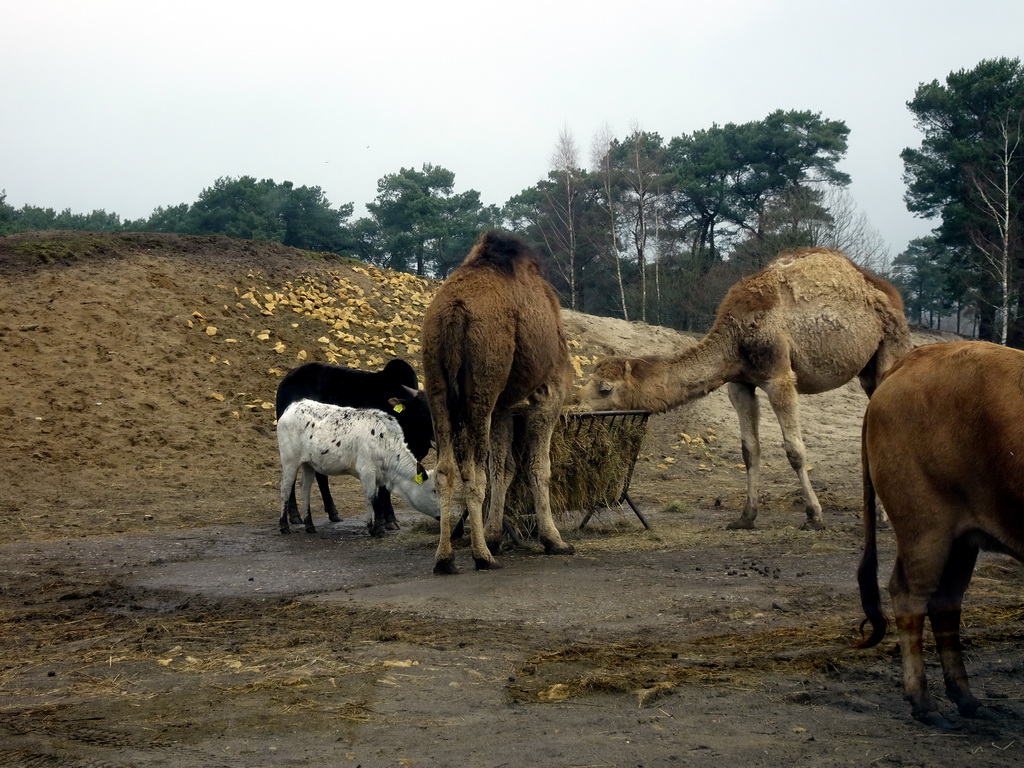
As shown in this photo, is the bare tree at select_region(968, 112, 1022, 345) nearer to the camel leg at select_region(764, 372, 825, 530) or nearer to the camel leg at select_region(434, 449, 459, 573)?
the camel leg at select_region(764, 372, 825, 530)

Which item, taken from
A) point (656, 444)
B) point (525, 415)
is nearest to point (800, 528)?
point (525, 415)

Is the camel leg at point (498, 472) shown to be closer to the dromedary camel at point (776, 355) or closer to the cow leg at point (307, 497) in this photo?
the dromedary camel at point (776, 355)

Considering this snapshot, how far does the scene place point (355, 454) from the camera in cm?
1162

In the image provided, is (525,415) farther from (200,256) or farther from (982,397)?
(200,256)

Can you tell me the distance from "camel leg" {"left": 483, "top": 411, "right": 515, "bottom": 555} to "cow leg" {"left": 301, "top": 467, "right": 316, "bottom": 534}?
3147 mm

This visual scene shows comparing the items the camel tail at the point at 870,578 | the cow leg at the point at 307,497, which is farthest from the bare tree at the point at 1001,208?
the camel tail at the point at 870,578

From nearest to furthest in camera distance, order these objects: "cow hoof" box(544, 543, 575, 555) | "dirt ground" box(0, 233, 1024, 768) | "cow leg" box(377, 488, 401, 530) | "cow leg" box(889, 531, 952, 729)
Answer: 1. "dirt ground" box(0, 233, 1024, 768)
2. "cow leg" box(889, 531, 952, 729)
3. "cow hoof" box(544, 543, 575, 555)
4. "cow leg" box(377, 488, 401, 530)

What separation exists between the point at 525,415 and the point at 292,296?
15378 millimetres

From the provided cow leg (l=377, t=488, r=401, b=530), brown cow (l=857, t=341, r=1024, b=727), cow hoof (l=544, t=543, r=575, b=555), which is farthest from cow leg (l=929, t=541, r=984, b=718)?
cow leg (l=377, t=488, r=401, b=530)

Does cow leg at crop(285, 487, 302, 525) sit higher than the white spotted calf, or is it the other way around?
the white spotted calf

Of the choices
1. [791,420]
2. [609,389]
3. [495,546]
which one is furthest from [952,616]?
[609,389]

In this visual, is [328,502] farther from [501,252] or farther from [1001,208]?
[1001,208]

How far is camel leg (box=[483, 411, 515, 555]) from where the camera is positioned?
9.59 metres

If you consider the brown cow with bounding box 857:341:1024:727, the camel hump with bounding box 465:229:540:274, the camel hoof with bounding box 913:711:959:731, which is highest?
the camel hump with bounding box 465:229:540:274
